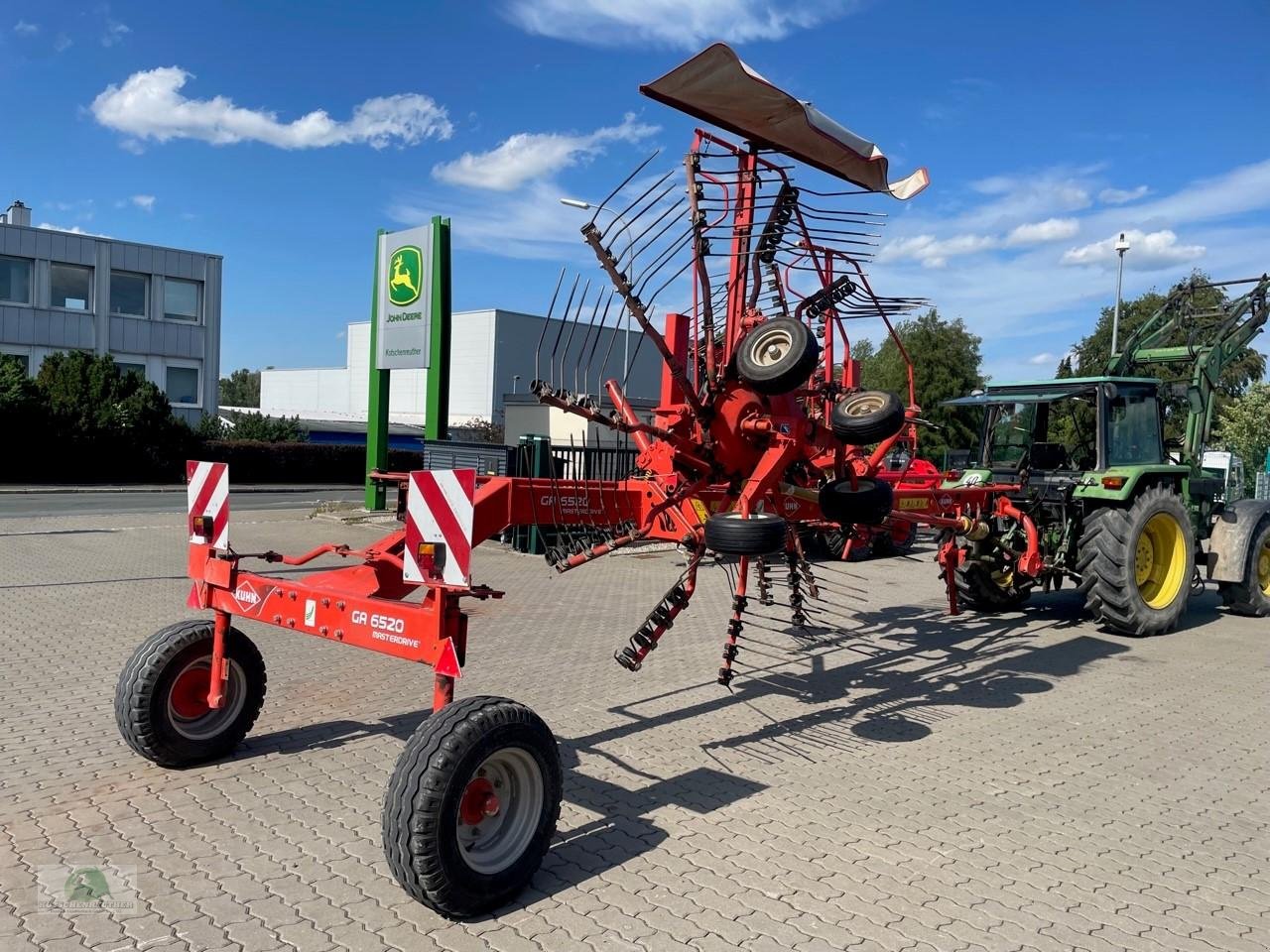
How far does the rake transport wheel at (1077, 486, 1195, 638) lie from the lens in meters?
9.30

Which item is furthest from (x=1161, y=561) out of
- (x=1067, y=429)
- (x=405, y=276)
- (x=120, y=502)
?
(x=120, y=502)

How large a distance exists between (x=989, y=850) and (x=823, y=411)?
115 inches

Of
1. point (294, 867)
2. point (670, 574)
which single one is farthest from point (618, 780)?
point (670, 574)

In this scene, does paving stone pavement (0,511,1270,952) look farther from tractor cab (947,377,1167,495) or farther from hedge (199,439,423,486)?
hedge (199,439,423,486)

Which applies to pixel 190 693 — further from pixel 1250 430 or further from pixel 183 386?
pixel 183 386

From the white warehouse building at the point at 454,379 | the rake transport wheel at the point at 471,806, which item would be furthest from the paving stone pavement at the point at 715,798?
the white warehouse building at the point at 454,379

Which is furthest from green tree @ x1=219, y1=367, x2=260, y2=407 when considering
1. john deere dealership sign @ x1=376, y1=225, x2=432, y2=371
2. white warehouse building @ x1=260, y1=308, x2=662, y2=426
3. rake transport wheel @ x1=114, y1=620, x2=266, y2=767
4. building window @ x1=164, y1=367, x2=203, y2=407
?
rake transport wheel @ x1=114, y1=620, x2=266, y2=767

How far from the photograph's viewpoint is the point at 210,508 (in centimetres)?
496

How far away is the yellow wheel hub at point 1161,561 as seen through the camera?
33.0 ft

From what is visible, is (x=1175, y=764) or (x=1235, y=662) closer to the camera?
(x=1175, y=764)

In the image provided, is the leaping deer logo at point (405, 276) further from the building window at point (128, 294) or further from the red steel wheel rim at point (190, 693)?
the building window at point (128, 294)

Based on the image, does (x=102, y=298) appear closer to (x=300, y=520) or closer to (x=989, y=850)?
(x=300, y=520)

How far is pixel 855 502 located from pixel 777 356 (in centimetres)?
126

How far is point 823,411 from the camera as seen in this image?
254 inches
